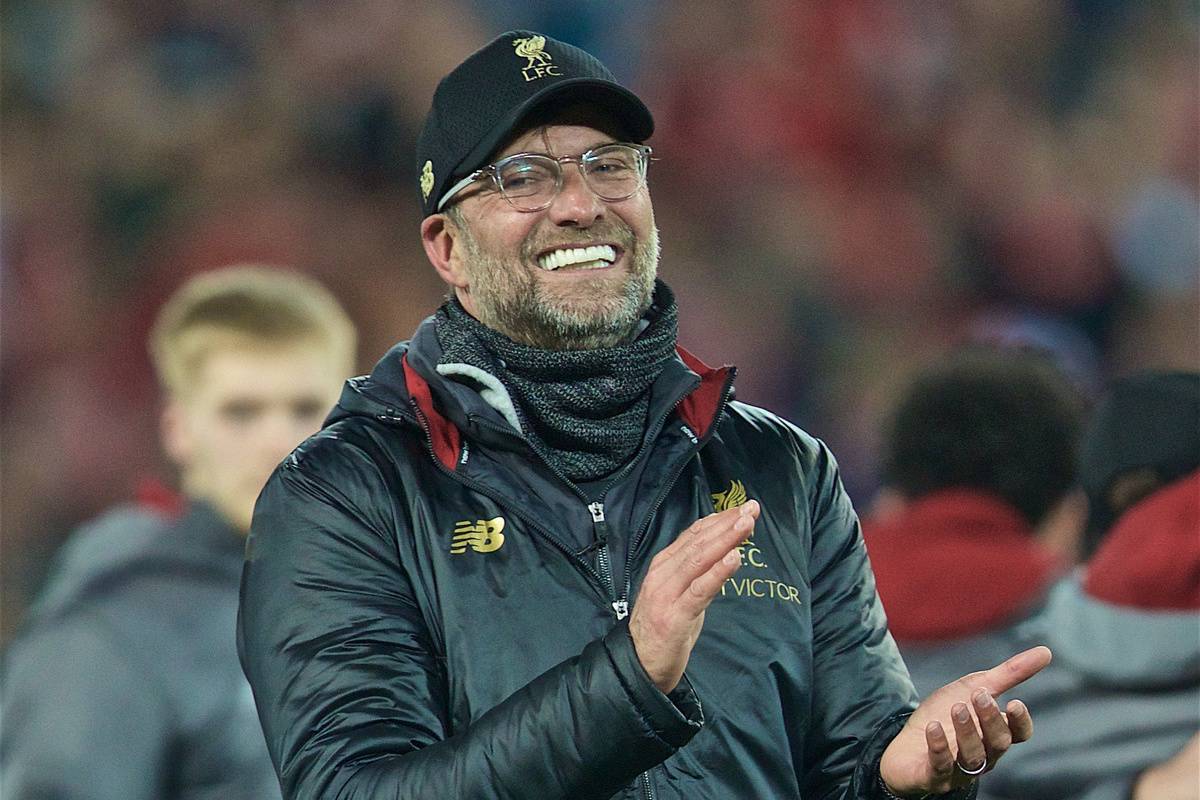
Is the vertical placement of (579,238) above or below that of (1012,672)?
above

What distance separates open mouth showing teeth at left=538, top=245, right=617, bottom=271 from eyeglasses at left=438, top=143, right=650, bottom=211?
0.17 feet

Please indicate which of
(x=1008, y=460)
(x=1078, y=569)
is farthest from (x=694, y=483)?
Answer: (x=1008, y=460)

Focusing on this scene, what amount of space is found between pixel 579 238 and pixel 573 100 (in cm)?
14

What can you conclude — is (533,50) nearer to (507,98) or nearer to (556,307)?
(507,98)

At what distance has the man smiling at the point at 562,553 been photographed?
4.94 feet

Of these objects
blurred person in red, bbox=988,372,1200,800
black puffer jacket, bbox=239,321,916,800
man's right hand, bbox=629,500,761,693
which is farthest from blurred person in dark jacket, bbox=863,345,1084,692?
man's right hand, bbox=629,500,761,693

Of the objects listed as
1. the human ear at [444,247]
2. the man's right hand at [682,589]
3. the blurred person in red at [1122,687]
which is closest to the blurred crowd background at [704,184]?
the blurred person in red at [1122,687]

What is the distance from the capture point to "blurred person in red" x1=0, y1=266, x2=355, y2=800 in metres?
3.91

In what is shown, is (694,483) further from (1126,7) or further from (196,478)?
(1126,7)

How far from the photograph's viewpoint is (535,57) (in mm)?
1855

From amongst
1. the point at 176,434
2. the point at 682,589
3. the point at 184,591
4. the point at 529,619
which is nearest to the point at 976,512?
the point at 184,591

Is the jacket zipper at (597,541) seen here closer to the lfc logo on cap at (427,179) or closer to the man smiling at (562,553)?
the man smiling at (562,553)

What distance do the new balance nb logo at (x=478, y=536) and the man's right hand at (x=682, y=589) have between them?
0.25 metres

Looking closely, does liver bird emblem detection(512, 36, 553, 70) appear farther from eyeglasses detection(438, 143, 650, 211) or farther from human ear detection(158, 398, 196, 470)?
human ear detection(158, 398, 196, 470)
